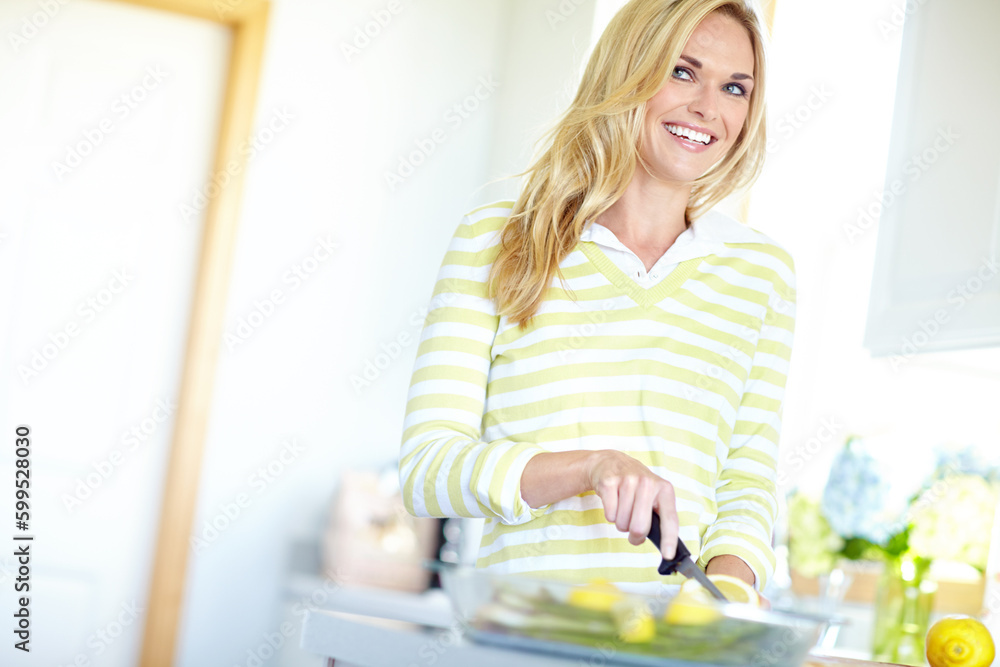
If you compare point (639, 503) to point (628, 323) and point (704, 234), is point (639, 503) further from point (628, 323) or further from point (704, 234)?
point (704, 234)

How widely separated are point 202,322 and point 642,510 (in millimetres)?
2161

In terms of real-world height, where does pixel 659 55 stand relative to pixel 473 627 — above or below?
above

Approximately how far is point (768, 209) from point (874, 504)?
36.0 inches

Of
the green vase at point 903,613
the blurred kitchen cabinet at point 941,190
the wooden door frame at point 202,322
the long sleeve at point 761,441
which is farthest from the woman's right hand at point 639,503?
the wooden door frame at point 202,322

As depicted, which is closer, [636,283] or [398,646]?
[398,646]

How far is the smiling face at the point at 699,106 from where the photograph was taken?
106 cm

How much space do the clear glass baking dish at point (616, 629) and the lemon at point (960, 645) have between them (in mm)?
455

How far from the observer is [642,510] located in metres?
0.69

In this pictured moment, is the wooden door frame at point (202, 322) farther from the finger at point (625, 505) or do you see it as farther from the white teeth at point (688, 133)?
the finger at point (625, 505)

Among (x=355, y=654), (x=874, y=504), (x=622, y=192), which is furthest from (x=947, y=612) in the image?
(x=355, y=654)

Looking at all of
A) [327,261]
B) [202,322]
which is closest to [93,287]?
[202,322]

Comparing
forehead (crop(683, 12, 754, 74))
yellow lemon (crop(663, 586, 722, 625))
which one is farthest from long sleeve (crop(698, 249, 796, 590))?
yellow lemon (crop(663, 586, 722, 625))

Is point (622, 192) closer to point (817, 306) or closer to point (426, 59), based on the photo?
point (817, 306)

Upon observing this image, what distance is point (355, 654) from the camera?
720mm
